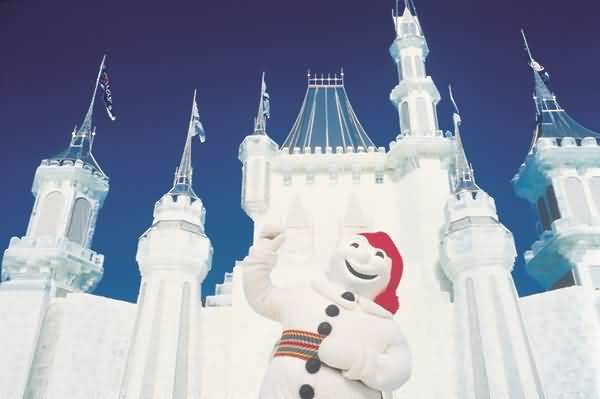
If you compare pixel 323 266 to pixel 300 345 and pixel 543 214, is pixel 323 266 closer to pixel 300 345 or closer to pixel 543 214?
pixel 543 214

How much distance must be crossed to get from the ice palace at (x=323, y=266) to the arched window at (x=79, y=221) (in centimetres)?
6

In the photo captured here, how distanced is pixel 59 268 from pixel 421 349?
11.4 m

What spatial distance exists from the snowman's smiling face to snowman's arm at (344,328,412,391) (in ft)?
3.01

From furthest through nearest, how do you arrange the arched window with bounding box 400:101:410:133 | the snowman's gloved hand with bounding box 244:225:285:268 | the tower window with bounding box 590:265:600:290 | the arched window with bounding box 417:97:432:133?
the arched window with bounding box 400:101:410:133 → the arched window with bounding box 417:97:432:133 → the tower window with bounding box 590:265:600:290 → the snowman's gloved hand with bounding box 244:225:285:268

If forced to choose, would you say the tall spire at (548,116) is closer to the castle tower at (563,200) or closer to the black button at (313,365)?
the castle tower at (563,200)

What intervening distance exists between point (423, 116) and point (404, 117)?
808 millimetres

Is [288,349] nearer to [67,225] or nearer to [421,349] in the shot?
[421,349]

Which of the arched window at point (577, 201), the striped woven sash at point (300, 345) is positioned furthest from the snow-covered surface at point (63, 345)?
the arched window at point (577, 201)

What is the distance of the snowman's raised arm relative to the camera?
6641mm

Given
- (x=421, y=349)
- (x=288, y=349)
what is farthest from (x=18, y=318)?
(x=288, y=349)

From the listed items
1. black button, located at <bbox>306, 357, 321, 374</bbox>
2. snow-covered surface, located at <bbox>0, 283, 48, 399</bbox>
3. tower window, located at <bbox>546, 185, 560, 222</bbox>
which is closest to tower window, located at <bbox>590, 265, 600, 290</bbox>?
tower window, located at <bbox>546, 185, 560, 222</bbox>

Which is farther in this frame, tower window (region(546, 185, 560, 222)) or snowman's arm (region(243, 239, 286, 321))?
tower window (region(546, 185, 560, 222))

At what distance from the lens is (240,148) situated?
19016mm

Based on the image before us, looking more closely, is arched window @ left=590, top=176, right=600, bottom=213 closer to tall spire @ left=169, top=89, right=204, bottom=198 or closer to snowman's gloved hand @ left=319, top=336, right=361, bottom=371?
tall spire @ left=169, top=89, right=204, bottom=198
